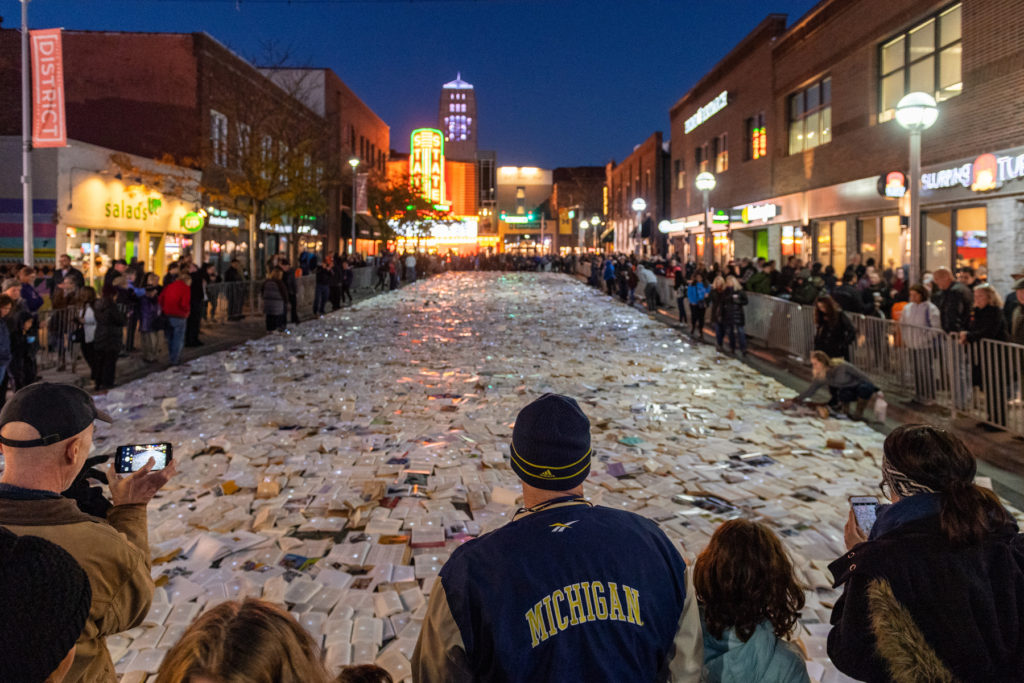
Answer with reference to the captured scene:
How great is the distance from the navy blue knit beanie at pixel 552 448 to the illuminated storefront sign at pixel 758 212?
30.5 metres

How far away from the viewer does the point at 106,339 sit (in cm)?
1218

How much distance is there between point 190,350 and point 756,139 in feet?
85.0

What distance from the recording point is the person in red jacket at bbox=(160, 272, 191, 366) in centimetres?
1465

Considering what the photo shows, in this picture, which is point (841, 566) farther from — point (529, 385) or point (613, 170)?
point (613, 170)

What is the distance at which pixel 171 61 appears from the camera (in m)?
29.6

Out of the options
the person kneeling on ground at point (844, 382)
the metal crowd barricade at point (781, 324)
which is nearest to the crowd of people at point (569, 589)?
the person kneeling on ground at point (844, 382)

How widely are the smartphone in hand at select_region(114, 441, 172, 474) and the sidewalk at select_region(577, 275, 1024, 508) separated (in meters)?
4.56

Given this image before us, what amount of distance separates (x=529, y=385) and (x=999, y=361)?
20.6 feet

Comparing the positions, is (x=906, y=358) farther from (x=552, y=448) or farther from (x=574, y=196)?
(x=574, y=196)

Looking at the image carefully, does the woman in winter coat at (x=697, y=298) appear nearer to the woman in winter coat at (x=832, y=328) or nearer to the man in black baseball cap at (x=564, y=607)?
the woman in winter coat at (x=832, y=328)

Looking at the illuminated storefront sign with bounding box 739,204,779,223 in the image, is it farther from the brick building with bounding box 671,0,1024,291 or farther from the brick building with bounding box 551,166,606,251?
the brick building with bounding box 551,166,606,251

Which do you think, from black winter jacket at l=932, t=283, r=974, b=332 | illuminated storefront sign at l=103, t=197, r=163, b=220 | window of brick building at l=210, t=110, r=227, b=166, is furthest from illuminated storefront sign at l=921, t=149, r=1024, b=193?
window of brick building at l=210, t=110, r=227, b=166

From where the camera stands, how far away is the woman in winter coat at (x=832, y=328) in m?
11.1

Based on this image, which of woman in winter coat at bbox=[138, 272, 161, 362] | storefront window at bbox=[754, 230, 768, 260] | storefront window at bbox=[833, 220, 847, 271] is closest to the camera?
woman in winter coat at bbox=[138, 272, 161, 362]
